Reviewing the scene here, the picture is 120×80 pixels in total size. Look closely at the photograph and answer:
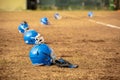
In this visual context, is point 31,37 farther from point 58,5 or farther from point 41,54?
point 58,5

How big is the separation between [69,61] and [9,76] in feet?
5.40

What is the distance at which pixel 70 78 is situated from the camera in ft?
17.2

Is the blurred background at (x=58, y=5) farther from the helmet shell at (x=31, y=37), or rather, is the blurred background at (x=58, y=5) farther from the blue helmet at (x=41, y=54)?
the blue helmet at (x=41, y=54)

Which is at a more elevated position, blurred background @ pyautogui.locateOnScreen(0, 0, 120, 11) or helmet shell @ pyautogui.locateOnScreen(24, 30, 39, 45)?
helmet shell @ pyautogui.locateOnScreen(24, 30, 39, 45)

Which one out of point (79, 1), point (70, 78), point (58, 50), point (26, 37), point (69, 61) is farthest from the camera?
point (79, 1)

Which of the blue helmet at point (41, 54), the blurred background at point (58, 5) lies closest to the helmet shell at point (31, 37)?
the blue helmet at point (41, 54)

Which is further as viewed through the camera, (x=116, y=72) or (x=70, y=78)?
(x=116, y=72)

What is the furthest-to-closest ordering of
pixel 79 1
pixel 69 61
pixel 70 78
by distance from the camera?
1. pixel 79 1
2. pixel 69 61
3. pixel 70 78

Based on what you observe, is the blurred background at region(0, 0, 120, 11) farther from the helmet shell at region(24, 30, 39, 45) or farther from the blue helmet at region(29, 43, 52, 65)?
the blue helmet at region(29, 43, 52, 65)

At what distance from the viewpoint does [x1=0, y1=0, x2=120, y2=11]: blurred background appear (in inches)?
1390

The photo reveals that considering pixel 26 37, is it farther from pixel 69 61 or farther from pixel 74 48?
pixel 69 61

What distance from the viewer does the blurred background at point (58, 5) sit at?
35312 mm

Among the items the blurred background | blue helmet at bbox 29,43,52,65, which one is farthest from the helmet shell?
the blurred background

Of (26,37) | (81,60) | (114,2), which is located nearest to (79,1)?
(114,2)
